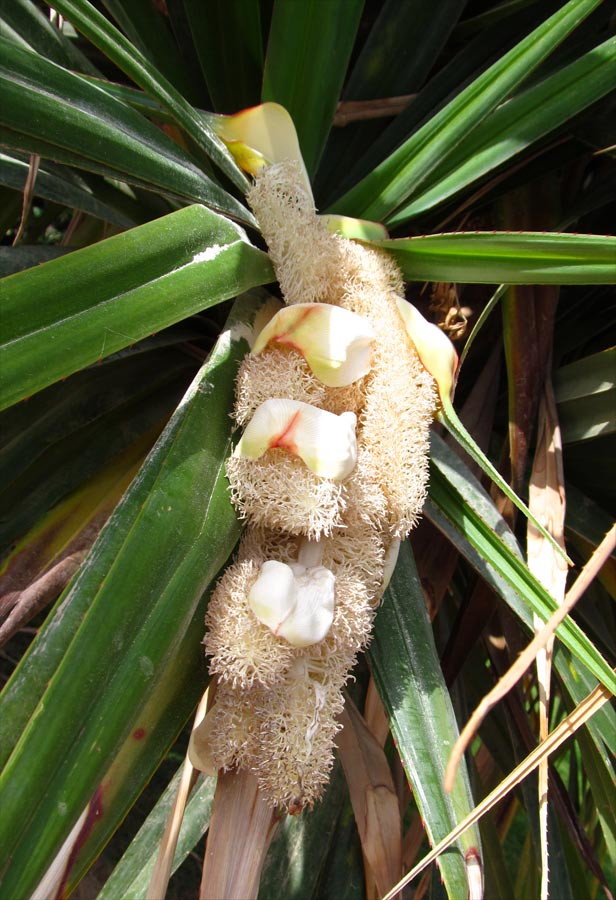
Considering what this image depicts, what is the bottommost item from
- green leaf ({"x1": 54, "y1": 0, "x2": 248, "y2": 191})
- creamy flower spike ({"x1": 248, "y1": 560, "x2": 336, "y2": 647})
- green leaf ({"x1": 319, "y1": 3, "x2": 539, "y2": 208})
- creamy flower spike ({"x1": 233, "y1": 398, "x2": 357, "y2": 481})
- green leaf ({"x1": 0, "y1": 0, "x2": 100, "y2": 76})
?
creamy flower spike ({"x1": 248, "y1": 560, "x2": 336, "y2": 647})

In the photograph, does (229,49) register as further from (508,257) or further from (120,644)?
(120,644)

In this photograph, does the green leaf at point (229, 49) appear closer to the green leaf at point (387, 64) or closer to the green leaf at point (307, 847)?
the green leaf at point (387, 64)

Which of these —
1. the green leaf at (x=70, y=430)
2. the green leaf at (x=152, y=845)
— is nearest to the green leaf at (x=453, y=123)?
the green leaf at (x=70, y=430)

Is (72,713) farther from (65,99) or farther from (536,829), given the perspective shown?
(536,829)

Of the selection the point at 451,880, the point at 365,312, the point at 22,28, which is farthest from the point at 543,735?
the point at 22,28

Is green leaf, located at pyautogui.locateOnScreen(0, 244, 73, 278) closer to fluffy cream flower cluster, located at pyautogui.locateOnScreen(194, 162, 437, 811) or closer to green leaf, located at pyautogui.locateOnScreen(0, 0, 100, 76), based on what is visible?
green leaf, located at pyautogui.locateOnScreen(0, 0, 100, 76)

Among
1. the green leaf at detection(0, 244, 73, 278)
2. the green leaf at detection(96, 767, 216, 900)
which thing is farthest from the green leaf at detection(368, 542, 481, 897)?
the green leaf at detection(0, 244, 73, 278)
